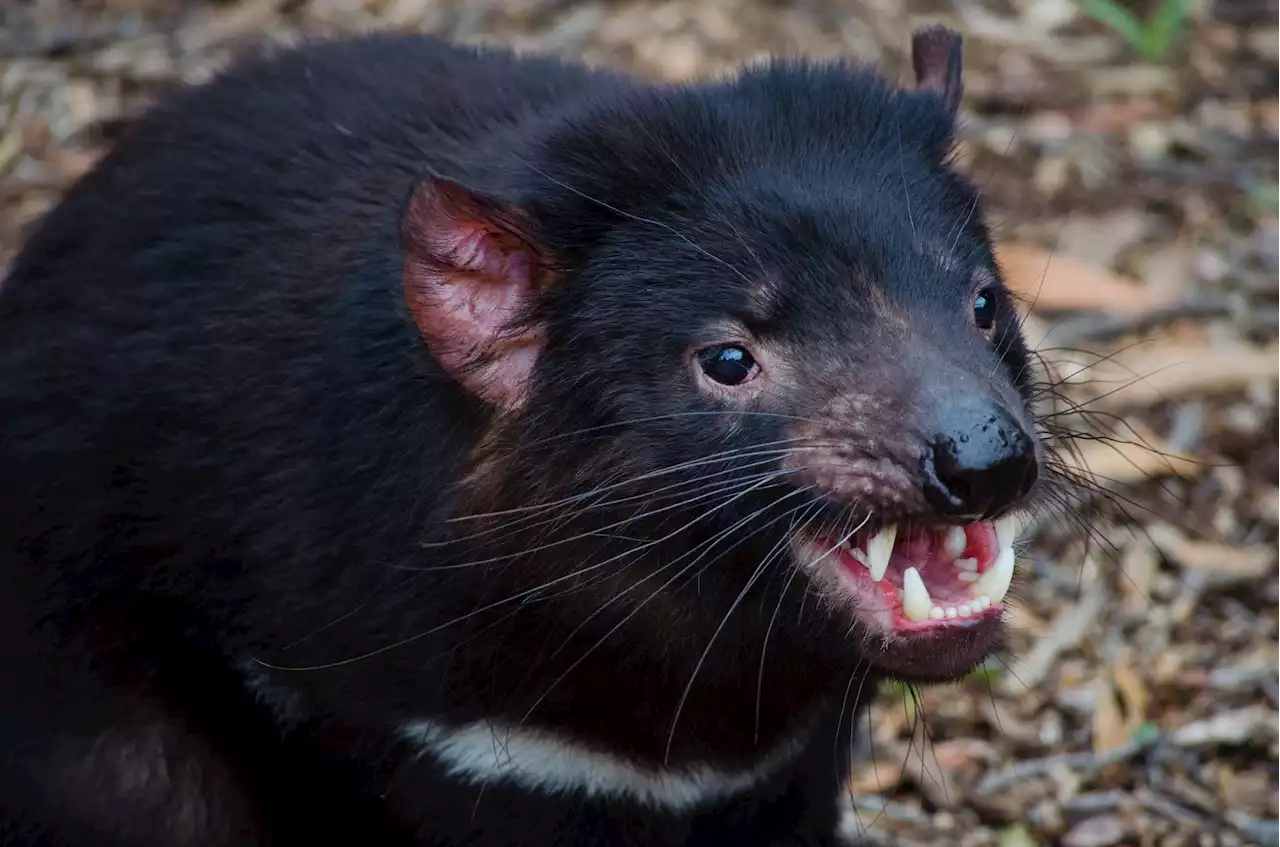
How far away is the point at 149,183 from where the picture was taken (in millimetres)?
3451

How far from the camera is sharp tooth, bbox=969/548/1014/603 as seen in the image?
2.66m

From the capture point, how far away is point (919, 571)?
8.87ft

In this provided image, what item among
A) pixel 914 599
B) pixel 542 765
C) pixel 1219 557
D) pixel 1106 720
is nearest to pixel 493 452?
pixel 542 765

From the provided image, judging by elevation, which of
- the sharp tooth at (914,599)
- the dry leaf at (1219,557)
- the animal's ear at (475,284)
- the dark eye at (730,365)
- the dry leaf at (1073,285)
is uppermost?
the animal's ear at (475,284)

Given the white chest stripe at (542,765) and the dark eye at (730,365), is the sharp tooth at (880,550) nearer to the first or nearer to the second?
the dark eye at (730,365)

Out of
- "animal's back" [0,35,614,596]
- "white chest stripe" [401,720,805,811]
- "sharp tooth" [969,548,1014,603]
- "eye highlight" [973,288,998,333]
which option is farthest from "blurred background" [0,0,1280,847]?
"animal's back" [0,35,614,596]

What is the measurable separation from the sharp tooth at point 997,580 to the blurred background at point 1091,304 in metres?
0.36

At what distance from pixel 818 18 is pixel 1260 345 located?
1.78 metres

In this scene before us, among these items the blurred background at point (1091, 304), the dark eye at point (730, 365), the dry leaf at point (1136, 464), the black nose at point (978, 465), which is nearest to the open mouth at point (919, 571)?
the black nose at point (978, 465)

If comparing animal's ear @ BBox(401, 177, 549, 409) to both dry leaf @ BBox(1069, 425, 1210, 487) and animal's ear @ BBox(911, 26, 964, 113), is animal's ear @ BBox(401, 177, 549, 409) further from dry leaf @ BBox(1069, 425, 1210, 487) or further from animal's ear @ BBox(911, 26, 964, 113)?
dry leaf @ BBox(1069, 425, 1210, 487)

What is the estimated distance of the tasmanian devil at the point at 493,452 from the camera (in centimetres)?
271

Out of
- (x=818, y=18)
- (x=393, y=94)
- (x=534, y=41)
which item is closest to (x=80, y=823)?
(x=393, y=94)

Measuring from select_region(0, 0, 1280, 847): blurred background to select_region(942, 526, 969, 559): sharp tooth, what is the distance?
1.22 feet

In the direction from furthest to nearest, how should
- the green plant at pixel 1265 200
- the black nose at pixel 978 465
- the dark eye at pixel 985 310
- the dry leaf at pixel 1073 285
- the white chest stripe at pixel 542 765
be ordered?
the green plant at pixel 1265 200 < the dry leaf at pixel 1073 285 < the white chest stripe at pixel 542 765 < the dark eye at pixel 985 310 < the black nose at pixel 978 465
